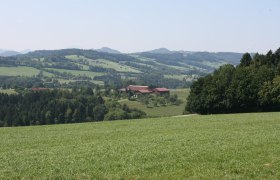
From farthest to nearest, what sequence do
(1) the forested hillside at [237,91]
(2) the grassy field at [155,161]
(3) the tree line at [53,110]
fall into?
1. (3) the tree line at [53,110]
2. (1) the forested hillside at [237,91]
3. (2) the grassy field at [155,161]

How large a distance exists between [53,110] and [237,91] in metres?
73.9

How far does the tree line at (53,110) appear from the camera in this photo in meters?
138

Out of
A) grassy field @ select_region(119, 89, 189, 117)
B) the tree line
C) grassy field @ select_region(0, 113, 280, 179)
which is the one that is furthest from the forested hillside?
grassy field @ select_region(0, 113, 280, 179)

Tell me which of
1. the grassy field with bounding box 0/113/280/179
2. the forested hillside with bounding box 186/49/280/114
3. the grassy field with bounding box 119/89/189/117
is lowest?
the grassy field with bounding box 119/89/189/117

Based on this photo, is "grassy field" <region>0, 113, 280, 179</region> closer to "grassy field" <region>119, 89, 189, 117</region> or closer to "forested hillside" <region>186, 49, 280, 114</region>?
"forested hillside" <region>186, 49, 280, 114</region>

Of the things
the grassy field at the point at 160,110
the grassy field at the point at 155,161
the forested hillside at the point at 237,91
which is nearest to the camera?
the grassy field at the point at 155,161

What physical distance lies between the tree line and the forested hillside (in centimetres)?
5289

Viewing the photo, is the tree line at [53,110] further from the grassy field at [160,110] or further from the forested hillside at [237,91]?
the forested hillside at [237,91]

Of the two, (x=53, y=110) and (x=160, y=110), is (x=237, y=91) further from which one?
(x=160, y=110)

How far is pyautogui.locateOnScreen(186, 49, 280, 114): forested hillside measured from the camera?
3433 inches

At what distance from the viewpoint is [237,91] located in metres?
90.8

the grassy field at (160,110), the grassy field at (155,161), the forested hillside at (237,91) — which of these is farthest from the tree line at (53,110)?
the grassy field at (155,161)

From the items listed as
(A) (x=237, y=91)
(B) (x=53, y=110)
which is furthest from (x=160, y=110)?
(A) (x=237, y=91)

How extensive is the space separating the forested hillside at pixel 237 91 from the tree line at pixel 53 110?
5289cm
